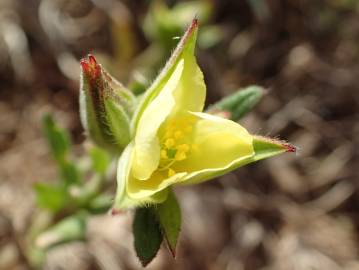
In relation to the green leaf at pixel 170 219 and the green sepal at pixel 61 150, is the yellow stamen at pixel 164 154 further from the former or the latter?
the green sepal at pixel 61 150

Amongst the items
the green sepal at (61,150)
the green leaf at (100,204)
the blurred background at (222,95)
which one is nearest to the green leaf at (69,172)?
the green sepal at (61,150)

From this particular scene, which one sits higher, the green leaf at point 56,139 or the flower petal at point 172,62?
the flower petal at point 172,62

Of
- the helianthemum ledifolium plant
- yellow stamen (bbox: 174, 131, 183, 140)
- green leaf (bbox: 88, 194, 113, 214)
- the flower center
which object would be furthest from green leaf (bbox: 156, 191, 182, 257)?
green leaf (bbox: 88, 194, 113, 214)

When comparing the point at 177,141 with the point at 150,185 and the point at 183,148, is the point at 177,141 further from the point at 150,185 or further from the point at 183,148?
the point at 150,185

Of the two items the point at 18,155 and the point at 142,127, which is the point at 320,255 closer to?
the point at 18,155

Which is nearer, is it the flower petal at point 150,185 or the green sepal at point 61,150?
the flower petal at point 150,185

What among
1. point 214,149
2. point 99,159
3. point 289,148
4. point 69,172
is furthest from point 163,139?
point 69,172
